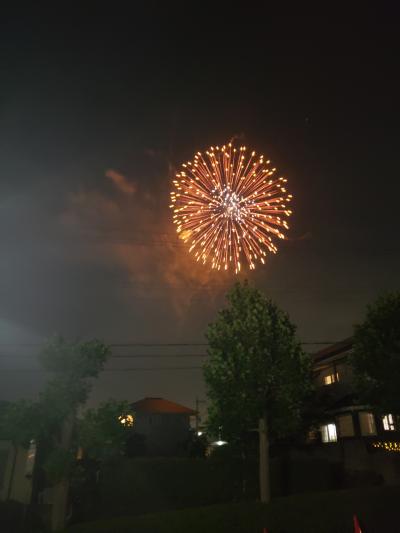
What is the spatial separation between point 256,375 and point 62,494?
8.19 m

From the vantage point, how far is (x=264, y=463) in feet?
50.9

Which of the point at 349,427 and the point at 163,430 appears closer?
the point at 349,427

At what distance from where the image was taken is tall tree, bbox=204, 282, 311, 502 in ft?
53.1

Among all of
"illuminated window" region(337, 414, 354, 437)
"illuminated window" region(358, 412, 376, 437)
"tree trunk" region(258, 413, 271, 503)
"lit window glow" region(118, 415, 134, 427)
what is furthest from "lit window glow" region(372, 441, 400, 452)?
"lit window glow" region(118, 415, 134, 427)

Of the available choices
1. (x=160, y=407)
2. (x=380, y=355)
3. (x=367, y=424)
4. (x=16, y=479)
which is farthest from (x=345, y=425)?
(x=160, y=407)

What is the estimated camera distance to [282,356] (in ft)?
54.7

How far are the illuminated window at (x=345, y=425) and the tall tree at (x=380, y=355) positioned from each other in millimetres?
11587

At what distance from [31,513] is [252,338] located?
12.3 meters

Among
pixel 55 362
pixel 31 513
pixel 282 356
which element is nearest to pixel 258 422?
pixel 282 356

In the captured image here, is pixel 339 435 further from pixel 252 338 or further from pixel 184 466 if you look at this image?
pixel 252 338

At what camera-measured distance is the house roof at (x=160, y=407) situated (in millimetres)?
54447

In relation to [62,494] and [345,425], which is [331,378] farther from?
[62,494]

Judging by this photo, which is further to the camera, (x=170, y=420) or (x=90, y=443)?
(x=170, y=420)

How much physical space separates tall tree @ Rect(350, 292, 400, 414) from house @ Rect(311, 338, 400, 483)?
0.94m
